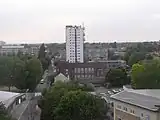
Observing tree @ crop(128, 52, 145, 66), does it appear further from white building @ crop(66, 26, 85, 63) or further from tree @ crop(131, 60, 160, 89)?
tree @ crop(131, 60, 160, 89)

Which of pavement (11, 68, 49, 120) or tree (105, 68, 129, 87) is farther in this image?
tree (105, 68, 129, 87)

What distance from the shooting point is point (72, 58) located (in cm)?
7975

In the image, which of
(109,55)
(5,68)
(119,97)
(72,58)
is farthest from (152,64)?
(109,55)

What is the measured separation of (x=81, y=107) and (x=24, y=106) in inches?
→ 419

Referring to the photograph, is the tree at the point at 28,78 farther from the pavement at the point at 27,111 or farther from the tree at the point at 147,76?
the tree at the point at 147,76

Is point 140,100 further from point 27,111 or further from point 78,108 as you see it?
point 27,111

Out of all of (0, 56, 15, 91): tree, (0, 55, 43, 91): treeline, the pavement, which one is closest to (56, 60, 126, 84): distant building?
(0, 55, 43, 91): treeline

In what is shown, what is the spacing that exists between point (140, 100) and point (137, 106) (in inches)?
35.2

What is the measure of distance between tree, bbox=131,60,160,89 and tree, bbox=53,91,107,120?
46.9 ft

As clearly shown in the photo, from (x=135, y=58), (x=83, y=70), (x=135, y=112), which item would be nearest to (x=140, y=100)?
(x=135, y=112)

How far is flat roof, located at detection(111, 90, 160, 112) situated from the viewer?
68.3ft

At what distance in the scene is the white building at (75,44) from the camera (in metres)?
79.9

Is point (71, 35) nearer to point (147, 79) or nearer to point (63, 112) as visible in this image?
point (147, 79)

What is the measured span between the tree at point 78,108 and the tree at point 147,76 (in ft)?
46.9
